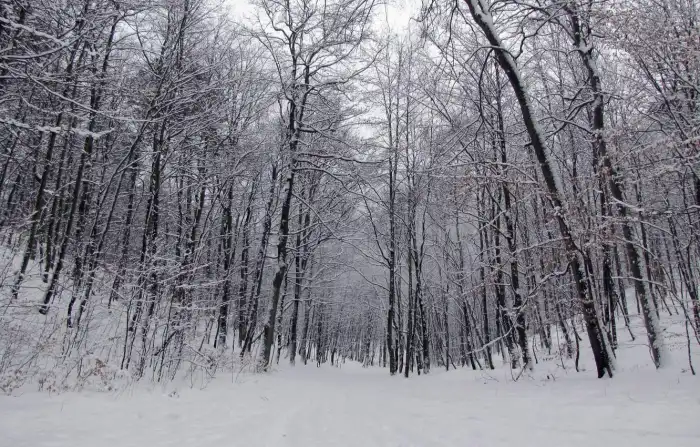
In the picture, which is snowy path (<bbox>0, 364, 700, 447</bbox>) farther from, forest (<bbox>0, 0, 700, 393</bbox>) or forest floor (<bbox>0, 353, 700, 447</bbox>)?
forest (<bbox>0, 0, 700, 393</bbox>)

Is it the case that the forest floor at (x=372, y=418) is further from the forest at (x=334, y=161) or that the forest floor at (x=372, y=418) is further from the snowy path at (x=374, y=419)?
the forest at (x=334, y=161)

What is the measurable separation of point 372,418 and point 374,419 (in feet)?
0.31

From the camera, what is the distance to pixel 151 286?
835cm

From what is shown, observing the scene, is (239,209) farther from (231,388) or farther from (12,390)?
(12,390)

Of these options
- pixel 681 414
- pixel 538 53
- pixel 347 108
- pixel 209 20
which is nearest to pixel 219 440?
pixel 681 414

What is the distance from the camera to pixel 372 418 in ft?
17.4

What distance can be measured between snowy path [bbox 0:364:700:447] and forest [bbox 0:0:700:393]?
132 centimetres

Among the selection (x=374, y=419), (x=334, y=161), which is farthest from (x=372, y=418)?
(x=334, y=161)

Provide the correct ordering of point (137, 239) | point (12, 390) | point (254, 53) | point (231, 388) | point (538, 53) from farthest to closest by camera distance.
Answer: point (137, 239) → point (254, 53) → point (538, 53) → point (231, 388) → point (12, 390)

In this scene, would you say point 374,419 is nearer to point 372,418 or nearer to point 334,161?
point 372,418

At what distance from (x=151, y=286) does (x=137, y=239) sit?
18.7 m

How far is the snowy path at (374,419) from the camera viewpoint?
11.7 ft

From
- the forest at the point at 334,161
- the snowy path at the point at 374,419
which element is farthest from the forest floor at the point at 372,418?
the forest at the point at 334,161

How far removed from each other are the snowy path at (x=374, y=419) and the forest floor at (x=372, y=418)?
0.04 ft
